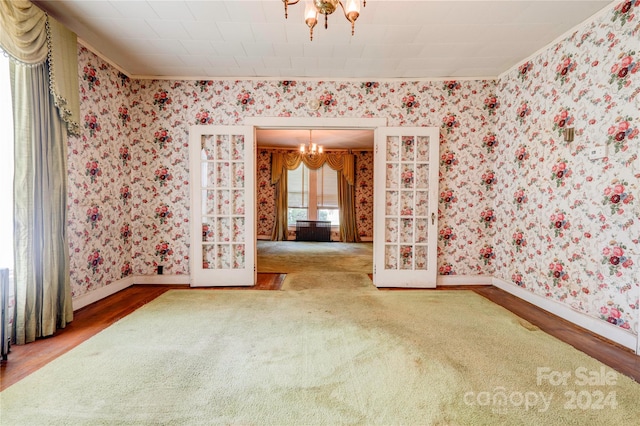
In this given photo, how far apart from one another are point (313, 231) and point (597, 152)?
7017 mm

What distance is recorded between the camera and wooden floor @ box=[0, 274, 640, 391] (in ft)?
6.75

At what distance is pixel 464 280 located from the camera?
13.6 feet

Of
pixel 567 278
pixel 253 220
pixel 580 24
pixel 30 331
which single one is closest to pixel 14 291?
pixel 30 331

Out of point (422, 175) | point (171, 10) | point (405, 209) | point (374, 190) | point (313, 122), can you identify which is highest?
point (171, 10)

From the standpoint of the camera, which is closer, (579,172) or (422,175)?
(579,172)

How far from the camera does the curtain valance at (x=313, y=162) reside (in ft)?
29.9

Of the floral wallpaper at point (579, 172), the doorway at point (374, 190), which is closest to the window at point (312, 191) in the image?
the doorway at point (374, 190)

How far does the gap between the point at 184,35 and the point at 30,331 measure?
2995 mm

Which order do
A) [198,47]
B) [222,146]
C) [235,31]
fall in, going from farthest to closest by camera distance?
[222,146], [198,47], [235,31]

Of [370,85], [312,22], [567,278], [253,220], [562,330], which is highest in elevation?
[370,85]

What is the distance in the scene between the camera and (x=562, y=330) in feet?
8.86

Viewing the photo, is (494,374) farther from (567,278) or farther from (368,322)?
(567,278)

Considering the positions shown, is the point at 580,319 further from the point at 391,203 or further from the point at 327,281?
the point at 327,281

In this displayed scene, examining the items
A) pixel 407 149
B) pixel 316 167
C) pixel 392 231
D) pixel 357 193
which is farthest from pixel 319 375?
pixel 316 167
